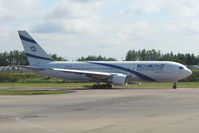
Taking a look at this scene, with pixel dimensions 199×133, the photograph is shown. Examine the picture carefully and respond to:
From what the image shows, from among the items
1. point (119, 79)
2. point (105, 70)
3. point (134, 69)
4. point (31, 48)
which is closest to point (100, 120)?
point (119, 79)

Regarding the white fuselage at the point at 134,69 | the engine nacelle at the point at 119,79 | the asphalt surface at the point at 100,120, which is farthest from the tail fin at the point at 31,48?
the asphalt surface at the point at 100,120

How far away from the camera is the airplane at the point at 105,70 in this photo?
1572 inches

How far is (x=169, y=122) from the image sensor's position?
1377 cm

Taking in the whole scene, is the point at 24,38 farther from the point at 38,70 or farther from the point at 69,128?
the point at 69,128

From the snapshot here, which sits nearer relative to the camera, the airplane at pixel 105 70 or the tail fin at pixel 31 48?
the airplane at pixel 105 70

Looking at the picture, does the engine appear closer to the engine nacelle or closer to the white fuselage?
the engine nacelle

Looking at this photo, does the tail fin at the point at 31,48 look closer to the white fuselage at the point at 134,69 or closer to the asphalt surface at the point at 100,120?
the white fuselage at the point at 134,69

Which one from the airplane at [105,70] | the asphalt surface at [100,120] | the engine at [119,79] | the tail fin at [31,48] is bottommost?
the asphalt surface at [100,120]

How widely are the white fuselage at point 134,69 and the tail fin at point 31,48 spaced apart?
969 millimetres

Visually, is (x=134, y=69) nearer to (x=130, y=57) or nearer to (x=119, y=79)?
(x=119, y=79)

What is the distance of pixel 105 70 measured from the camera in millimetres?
42156

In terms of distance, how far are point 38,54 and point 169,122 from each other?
31553 mm

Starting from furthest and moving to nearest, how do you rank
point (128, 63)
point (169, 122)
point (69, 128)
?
1. point (128, 63)
2. point (169, 122)
3. point (69, 128)

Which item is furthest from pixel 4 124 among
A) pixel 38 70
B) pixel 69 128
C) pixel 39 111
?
pixel 38 70
